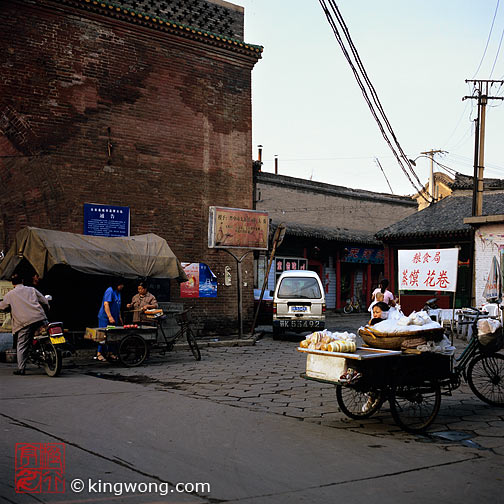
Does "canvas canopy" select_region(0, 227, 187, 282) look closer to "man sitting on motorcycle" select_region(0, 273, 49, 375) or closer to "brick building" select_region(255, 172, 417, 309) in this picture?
"man sitting on motorcycle" select_region(0, 273, 49, 375)

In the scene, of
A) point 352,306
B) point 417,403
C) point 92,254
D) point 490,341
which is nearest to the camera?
point 417,403

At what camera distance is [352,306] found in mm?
33094

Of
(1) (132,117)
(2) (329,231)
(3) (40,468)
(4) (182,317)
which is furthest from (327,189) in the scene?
(3) (40,468)

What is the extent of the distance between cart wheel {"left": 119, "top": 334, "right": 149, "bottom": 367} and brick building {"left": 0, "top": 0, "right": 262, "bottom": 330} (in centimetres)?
458

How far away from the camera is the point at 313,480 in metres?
4.84

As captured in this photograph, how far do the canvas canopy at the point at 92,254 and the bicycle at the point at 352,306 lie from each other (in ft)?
60.5

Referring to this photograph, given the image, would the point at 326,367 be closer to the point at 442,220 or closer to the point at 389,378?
the point at 389,378

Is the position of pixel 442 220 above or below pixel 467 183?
below

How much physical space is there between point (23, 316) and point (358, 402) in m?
6.40

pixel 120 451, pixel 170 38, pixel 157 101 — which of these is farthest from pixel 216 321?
pixel 120 451

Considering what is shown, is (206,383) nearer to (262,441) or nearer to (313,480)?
(262,441)

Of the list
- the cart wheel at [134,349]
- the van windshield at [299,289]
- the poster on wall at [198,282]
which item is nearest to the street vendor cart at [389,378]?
the cart wheel at [134,349]

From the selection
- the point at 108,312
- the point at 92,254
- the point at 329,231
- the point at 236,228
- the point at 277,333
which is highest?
the point at 329,231

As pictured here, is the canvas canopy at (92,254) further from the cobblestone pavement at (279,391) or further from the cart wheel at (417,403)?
the cart wheel at (417,403)
